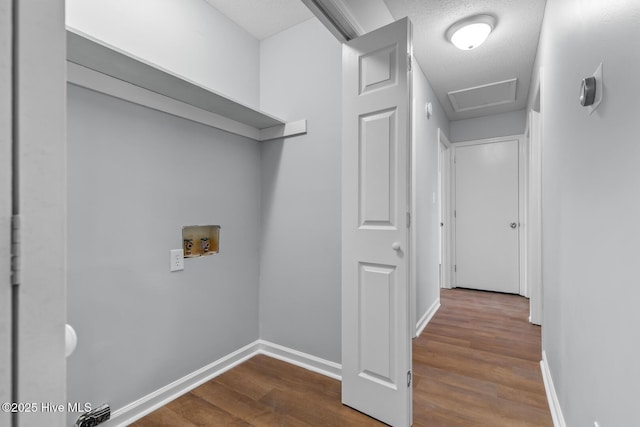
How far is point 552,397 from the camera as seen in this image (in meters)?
1.74

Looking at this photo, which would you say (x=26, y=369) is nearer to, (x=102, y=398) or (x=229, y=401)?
(x=102, y=398)

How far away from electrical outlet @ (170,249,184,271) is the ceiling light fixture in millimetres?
2436

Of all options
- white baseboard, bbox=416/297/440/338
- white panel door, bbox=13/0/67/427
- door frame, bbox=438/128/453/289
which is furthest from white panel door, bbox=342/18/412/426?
door frame, bbox=438/128/453/289

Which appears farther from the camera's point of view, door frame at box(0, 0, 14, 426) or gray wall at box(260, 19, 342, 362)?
gray wall at box(260, 19, 342, 362)

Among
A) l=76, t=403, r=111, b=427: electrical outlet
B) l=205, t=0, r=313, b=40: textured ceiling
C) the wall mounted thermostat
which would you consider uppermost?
l=205, t=0, r=313, b=40: textured ceiling

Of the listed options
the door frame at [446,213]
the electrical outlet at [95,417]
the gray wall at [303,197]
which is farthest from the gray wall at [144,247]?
the door frame at [446,213]

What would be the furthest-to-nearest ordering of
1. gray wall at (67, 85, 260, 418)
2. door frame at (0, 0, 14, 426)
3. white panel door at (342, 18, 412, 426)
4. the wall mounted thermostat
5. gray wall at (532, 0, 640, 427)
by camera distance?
white panel door at (342, 18, 412, 426)
gray wall at (67, 85, 260, 418)
the wall mounted thermostat
gray wall at (532, 0, 640, 427)
door frame at (0, 0, 14, 426)

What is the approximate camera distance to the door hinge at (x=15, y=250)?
0.41 metres

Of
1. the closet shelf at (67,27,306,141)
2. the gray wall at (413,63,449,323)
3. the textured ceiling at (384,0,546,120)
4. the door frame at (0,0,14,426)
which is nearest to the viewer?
→ the door frame at (0,0,14,426)

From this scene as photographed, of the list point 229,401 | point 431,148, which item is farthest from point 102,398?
point 431,148

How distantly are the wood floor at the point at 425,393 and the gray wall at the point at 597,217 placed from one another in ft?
1.10

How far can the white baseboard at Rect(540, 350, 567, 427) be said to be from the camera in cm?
154

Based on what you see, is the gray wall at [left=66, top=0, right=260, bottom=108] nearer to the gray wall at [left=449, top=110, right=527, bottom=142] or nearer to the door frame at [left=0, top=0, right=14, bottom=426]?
the door frame at [left=0, top=0, right=14, bottom=426]

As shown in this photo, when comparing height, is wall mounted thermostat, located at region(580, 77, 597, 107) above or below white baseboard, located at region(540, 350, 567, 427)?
above
